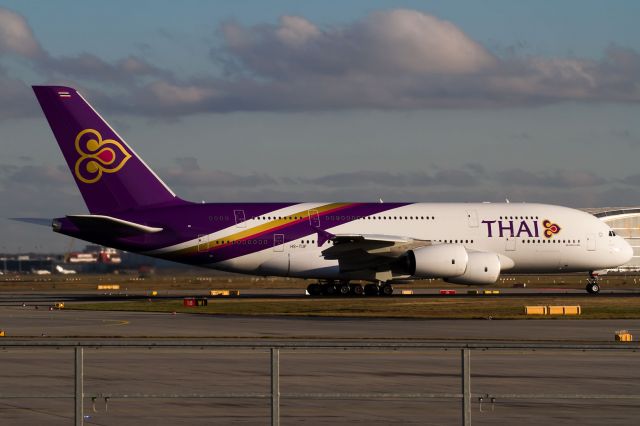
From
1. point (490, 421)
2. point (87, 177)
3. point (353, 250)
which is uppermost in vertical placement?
point (87, 177)

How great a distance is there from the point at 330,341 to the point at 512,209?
38182 mm

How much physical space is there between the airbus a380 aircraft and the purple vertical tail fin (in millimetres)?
57

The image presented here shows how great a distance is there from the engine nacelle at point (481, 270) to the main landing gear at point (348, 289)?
14.0 feet

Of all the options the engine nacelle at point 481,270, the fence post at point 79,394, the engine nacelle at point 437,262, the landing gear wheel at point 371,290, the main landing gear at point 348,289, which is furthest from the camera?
the main landing gear at point 348,289

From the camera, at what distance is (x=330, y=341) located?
3366 cm

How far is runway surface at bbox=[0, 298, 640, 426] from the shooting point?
1893cm

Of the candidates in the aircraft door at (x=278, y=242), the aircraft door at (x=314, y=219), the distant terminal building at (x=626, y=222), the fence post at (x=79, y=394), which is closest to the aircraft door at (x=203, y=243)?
the aircraft door at (x=278, y=242)

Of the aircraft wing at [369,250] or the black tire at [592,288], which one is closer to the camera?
the aircraft wing at [369,250]

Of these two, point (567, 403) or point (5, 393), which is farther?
point (5, 393)

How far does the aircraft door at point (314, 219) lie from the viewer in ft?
220

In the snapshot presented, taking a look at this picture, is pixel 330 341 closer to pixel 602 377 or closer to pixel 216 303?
pixel 602 377

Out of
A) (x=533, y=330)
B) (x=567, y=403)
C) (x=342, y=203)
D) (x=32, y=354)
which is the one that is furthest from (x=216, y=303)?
(x=567, y=403)

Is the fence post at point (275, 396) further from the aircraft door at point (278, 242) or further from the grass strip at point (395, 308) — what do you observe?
the aircraft door at point (278, 242)

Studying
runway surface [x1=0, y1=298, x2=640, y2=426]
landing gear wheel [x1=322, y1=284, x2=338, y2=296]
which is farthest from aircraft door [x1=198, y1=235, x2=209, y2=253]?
runway surface [x1=0, y1=298, x2=640, y2=426]
